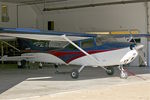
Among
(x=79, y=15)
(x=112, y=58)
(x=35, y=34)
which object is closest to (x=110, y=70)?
(x=112, y=58)

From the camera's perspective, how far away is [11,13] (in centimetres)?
2692

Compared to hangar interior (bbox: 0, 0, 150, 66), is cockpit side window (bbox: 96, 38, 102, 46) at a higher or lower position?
lower

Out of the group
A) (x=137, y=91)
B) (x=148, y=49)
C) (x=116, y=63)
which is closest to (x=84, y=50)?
(x=116, y=63)

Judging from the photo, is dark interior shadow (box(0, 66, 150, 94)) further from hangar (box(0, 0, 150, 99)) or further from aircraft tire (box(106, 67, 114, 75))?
hangar (box(0, 0, 150, 99))

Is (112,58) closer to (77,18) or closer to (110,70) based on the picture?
(110,70)

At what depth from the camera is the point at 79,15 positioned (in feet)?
82.6

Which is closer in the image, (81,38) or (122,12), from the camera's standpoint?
(81,38)

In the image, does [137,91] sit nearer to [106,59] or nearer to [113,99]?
[113,99]

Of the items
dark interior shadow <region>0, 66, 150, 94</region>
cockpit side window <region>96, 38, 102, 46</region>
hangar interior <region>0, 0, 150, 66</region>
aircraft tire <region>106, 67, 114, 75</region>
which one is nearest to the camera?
dark interior shadow <region>0, 66, 150, 94</region>

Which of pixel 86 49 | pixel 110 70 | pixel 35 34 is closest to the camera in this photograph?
pixel 35 34

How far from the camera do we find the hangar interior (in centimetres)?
2202

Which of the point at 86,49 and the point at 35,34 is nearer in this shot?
the point at 35,34

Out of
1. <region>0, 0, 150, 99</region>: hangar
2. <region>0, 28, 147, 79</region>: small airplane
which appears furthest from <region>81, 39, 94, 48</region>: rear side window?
<region>0, 0, 150, 99</region>: hangar

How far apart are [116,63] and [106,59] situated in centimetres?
41
